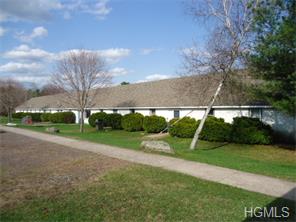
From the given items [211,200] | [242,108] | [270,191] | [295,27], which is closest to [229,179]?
[270,191]

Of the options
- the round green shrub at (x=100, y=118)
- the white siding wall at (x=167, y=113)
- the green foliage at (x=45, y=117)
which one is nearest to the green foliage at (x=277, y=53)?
the white siding wall at (x=167, y=113)

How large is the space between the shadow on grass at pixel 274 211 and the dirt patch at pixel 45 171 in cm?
458

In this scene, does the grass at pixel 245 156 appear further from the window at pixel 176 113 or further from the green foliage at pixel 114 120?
the green foliage at pixel 114 120

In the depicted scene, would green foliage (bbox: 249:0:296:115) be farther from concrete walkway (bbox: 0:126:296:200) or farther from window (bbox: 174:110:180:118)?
window (bbox: 174:110:180:118)

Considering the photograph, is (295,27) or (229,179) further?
(295,27)

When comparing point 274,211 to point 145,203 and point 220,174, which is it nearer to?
point 145,203

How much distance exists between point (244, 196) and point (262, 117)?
15.1 metres

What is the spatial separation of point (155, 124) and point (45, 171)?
1722 centimetres

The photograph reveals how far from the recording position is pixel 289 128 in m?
20.7

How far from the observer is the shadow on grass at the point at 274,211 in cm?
659

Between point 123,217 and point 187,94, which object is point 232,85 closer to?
point 187,94

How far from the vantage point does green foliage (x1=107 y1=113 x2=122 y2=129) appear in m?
32.6

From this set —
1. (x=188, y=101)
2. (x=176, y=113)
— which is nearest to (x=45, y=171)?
(x=188, y=101)

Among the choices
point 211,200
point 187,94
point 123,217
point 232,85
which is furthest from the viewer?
point 187,94
